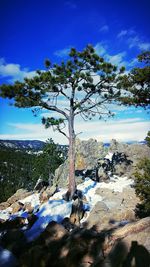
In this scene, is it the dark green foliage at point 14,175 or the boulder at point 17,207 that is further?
the dark green foliage at point 14,175

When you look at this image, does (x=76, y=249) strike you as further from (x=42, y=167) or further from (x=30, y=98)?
(x=42, y=167)

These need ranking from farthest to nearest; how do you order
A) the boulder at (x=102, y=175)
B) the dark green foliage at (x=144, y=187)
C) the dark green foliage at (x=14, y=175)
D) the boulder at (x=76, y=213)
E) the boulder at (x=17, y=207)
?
the dark green foliage at (x=14, y=175)
the boulder at (x=102, y=175)
the boulder at (x=17, y=207)
the boulder at (x=76, y=213)
the dark green foliage at (x=144, y=187)

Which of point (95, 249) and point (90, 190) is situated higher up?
point (95, 249)

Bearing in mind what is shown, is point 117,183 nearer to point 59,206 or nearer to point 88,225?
point 59,206

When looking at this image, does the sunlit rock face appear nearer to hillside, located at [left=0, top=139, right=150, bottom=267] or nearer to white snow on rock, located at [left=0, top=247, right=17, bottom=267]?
hillside, located at [left=0, top=139, right=150, bottom=267]

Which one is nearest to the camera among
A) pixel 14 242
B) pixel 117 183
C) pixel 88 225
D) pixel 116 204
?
pixel 14 242

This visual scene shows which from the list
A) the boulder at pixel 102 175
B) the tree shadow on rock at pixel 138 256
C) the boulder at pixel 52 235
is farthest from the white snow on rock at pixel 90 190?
the tree shadow on rock at pixel 138 256

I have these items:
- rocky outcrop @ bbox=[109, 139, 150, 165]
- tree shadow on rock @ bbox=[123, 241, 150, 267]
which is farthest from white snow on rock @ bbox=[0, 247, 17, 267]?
rocky outcrop @ bbox=[109, 139, 150, 165]

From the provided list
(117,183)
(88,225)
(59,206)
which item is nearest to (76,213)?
(59,206)

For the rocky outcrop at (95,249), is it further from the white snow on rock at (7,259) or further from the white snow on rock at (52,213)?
the white snow on rock at (52,213)

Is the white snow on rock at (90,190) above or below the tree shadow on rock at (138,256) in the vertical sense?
below

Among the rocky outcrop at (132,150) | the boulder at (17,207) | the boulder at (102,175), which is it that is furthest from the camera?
the rocky outcrop at (132,150)

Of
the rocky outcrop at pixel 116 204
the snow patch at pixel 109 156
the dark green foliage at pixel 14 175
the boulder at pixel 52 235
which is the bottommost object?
the dark green foliage at pixel 14 175

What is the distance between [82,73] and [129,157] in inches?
481
